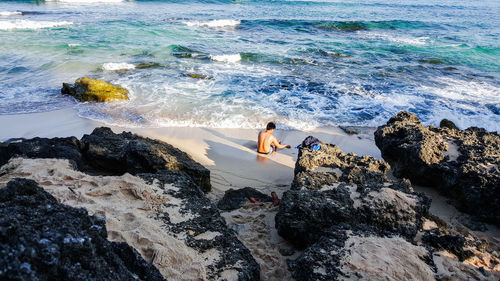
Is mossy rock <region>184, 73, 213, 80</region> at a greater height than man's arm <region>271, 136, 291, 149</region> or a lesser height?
greater

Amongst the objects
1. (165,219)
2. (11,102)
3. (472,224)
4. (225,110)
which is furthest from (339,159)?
(11,102)

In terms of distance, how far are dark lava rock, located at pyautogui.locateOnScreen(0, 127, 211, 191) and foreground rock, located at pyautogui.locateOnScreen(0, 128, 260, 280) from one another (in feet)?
0.05

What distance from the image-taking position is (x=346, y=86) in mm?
11289

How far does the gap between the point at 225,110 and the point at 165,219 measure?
5887mm

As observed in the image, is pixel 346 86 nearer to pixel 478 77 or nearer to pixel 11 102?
pixel 478 77

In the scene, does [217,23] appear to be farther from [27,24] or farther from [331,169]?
[331,169]

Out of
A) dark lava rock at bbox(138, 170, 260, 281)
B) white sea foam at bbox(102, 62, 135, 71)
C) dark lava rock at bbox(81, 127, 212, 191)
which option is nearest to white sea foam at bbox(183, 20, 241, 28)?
white sea foam at bbox(102, 62, 135, 71)

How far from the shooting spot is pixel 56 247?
5.25 ft

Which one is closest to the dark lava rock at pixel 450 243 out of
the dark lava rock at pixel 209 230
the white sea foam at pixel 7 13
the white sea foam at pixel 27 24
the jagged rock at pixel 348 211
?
the jagged rock at pixel 348 211

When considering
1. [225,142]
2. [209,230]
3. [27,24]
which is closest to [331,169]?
[209,230]

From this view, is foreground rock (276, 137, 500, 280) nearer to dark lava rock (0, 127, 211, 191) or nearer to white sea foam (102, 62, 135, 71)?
dark lava rock (0, 127, 211, 191)

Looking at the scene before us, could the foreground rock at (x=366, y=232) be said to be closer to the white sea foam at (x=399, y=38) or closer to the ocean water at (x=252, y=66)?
the ocean water at (x=252, y=66)

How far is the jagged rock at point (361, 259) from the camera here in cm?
276

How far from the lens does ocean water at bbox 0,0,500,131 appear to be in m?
8.87
